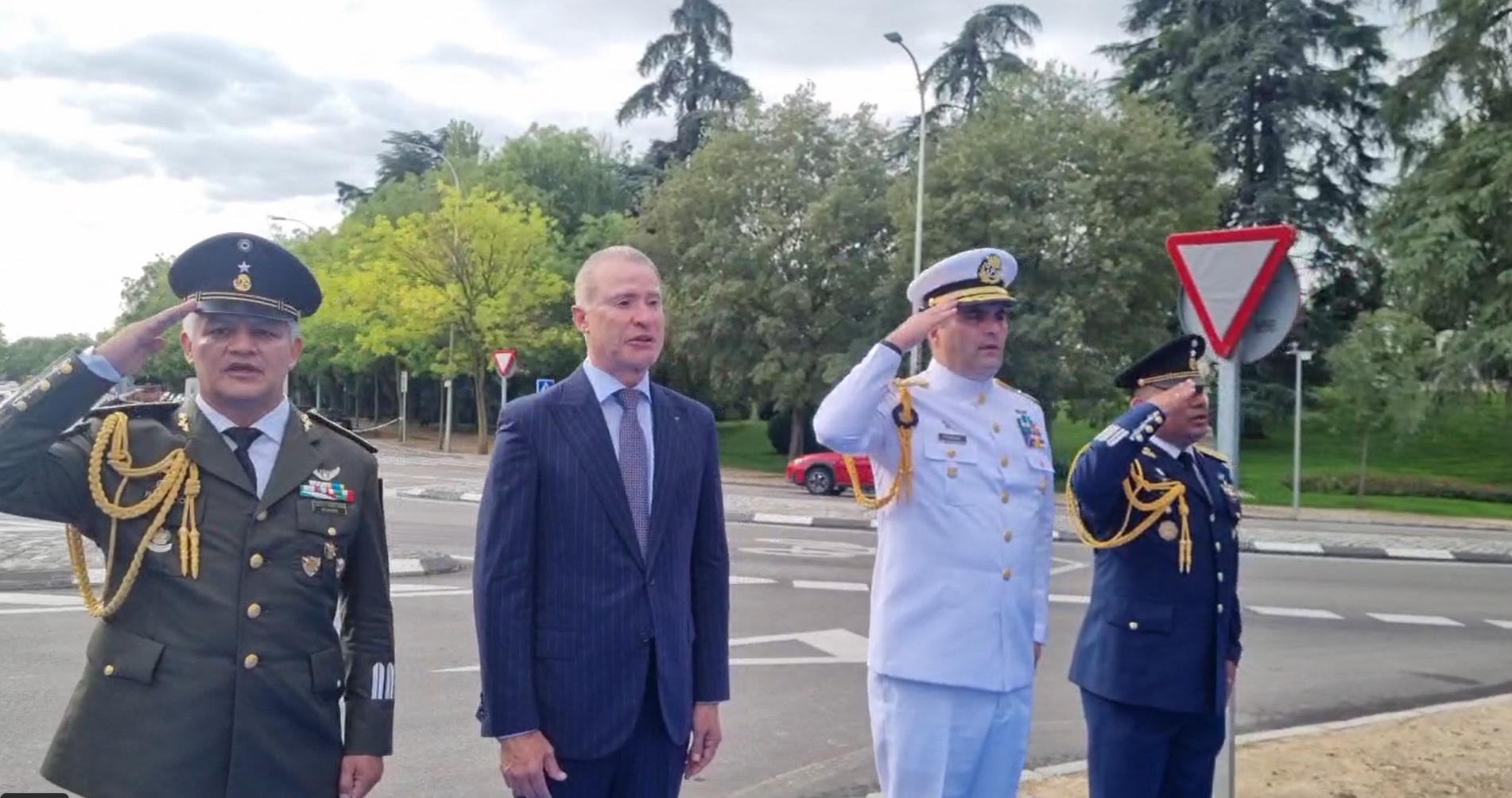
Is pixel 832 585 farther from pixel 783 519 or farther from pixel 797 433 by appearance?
pixel 797 433

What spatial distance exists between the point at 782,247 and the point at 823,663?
2470 centimetres

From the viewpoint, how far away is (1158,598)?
13.9 ft

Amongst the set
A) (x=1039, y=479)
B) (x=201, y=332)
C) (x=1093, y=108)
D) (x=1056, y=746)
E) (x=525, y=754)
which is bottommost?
(x=1056, y=746)

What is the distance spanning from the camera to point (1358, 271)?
40156 mm

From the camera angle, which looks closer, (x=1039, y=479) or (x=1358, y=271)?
(x=1039, y=479)

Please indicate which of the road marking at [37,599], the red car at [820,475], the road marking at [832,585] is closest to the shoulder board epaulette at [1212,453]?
the road marking at [832,585]

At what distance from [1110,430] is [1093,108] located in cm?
2840

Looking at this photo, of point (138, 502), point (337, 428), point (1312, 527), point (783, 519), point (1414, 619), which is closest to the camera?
point (138, 502)

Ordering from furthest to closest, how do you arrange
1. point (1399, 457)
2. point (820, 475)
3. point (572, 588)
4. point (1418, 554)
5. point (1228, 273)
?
1. point (1399, 457)
2. point (820, 475)
3. point (1418, 554)
4. point (1228, 273)
5. point (572, 588)

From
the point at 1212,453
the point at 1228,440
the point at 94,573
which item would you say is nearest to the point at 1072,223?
the point at 94,573

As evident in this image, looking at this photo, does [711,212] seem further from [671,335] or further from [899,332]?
[899,332]

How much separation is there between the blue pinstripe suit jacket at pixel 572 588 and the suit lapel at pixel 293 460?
17.0 inches

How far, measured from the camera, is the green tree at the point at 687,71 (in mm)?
53219

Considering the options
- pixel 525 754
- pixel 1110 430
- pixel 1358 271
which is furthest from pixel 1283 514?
pixel 525 754
